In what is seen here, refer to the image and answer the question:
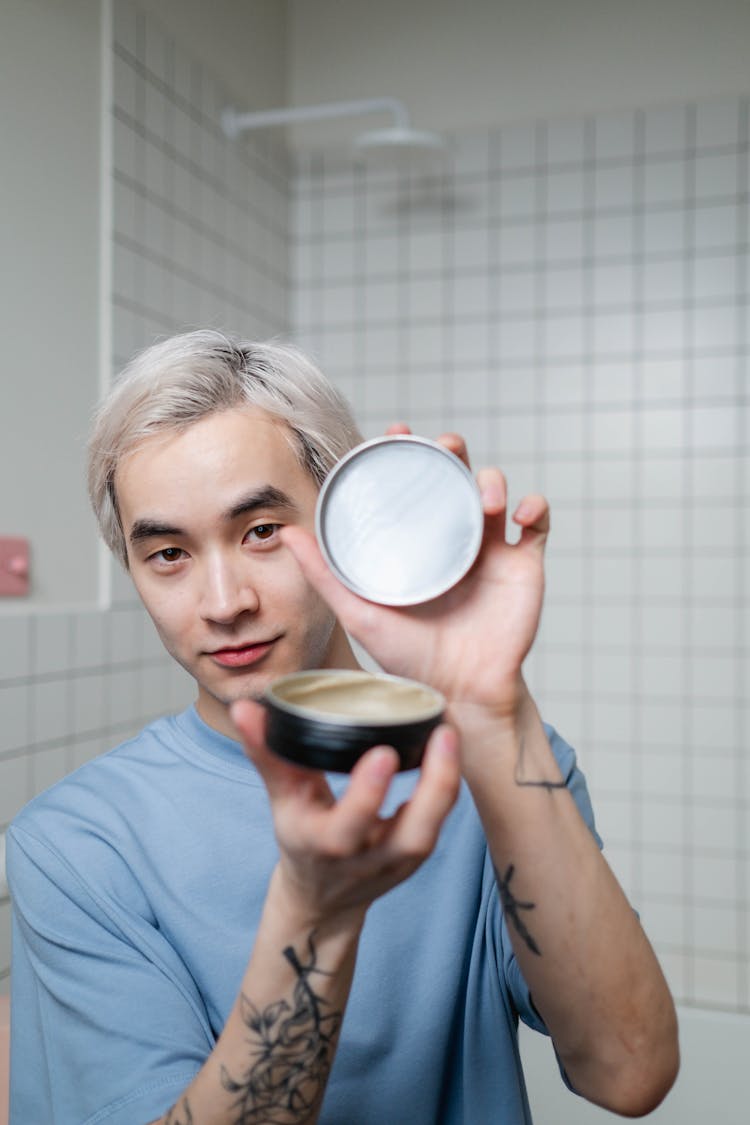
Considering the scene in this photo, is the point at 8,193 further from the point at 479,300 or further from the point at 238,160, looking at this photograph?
the point at 479,300

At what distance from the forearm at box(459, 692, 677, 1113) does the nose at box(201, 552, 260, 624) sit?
24 cm

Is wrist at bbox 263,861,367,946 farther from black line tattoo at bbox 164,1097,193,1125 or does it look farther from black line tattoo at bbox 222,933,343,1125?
black line tattoo at bbox 164,1097,193,1125

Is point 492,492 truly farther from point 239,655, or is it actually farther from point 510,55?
point 510,55

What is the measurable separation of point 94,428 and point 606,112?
7.42ft

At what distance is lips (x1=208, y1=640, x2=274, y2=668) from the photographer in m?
0.96

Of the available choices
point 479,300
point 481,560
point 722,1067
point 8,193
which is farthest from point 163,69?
point 722,1067

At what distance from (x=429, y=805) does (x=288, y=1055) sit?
24cm

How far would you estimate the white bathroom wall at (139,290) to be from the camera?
6.54 ft

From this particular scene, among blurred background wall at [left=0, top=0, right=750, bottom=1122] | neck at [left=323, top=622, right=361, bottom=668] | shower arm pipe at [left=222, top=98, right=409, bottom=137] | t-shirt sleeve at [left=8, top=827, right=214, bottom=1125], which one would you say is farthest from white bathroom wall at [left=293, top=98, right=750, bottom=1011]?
t-shirt sleeve at [left=8, top=827, right=214, bottom=1125]

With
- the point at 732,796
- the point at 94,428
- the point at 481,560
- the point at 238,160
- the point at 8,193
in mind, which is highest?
the point at 238,160

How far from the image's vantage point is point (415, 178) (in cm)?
303

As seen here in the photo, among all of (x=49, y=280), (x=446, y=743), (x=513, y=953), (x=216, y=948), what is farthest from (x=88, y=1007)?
(x=49, y=280)

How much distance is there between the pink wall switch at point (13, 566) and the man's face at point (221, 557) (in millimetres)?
1029

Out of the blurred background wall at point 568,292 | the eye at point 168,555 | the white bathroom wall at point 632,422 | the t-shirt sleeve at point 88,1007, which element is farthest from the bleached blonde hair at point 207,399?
the white bathroom wall at point 632,422
